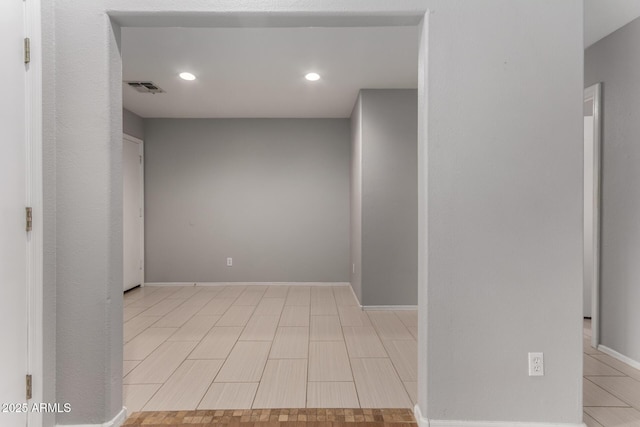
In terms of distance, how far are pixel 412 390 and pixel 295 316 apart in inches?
77.7

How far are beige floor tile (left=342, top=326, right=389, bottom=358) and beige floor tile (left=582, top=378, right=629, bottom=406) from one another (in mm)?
1280

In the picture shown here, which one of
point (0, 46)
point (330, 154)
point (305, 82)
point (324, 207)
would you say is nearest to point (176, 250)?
point (324, 207)

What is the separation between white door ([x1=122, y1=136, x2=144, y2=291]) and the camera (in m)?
5.65

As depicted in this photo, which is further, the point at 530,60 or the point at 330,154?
the point at 330,154

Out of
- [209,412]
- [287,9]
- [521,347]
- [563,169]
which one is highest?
[287,9]

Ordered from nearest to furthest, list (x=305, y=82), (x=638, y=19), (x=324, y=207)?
(x=638, y=19), (x=305, y=82), (x=324, y=207)

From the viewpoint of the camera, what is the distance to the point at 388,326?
13.2 feet

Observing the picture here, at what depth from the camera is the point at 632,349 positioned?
2988 mm

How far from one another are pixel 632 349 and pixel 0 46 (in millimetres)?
4040

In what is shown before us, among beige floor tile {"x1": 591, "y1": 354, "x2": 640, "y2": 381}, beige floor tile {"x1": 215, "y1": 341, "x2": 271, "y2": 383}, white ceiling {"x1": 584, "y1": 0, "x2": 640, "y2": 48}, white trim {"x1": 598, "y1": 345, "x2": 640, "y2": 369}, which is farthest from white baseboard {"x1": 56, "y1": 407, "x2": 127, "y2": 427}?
white ceiling {"x1": 584, "y1": 0, "x2": 640, "y2": 48}

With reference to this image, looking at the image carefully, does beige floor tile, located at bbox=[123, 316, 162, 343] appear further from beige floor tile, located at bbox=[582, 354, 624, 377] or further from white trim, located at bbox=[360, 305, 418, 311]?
beige floor tile, located at bbox=[582, 354, 624, 377]

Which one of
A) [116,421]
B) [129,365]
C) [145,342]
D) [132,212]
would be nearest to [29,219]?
[116,421]

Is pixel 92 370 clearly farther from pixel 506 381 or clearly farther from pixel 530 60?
pixel 530 60

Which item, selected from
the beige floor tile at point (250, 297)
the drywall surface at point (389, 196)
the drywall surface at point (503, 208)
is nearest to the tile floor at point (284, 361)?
the beige floor tile at point (250, 297)
